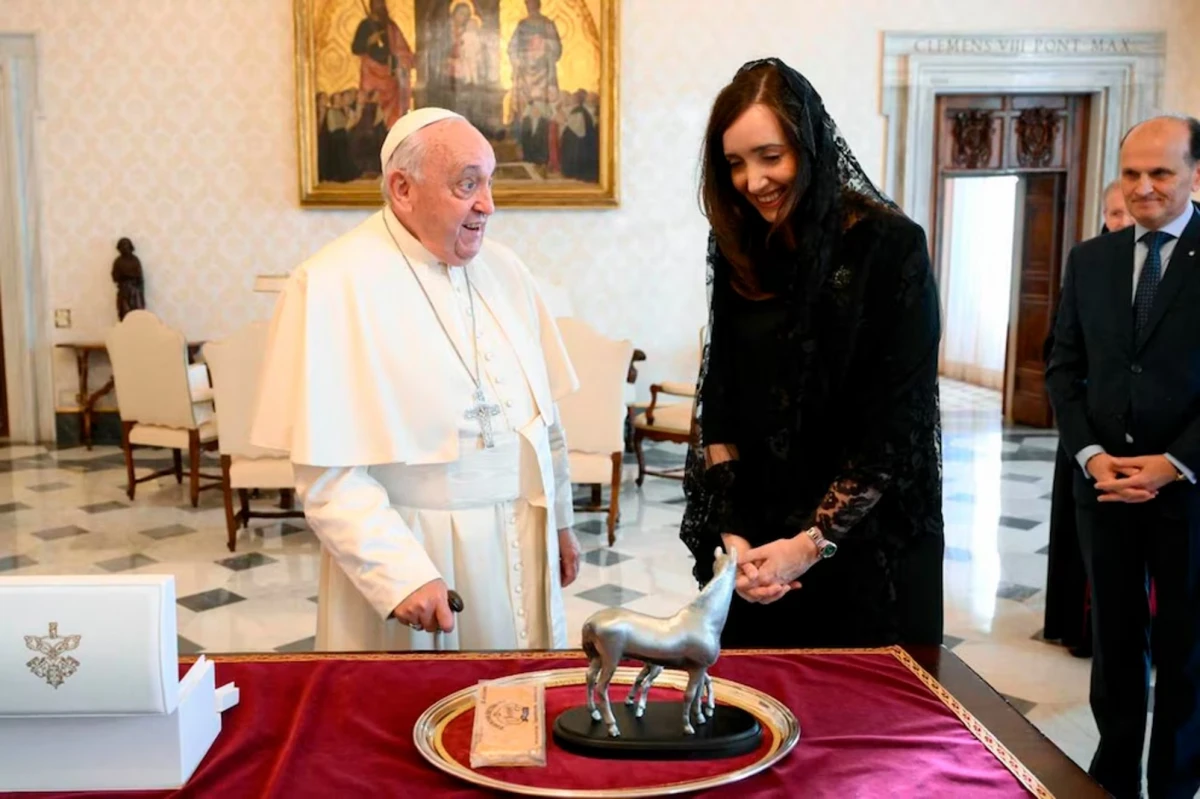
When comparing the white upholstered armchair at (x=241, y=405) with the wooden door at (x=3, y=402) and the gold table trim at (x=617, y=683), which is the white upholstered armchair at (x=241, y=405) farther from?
the wooden door at (x=3, y=402)

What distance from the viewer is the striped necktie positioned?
2914 millimetres

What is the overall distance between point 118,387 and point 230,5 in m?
3.66

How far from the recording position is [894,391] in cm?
203

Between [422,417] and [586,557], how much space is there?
376 cm

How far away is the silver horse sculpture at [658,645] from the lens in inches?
58.2

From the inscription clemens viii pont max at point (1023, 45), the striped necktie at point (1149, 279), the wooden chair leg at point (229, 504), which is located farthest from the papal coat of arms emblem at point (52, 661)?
the inscription clemens viii pont max at point (1023, 45)

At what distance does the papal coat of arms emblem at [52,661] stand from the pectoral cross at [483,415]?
3.65 feet

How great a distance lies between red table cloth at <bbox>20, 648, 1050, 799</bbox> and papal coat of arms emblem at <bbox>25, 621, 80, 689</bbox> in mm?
168

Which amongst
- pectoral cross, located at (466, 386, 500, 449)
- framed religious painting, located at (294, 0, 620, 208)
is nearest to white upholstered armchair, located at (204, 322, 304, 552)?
framed religious painting, located at (294, 0, 620, 208)

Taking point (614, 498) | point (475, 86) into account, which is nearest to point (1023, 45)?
point (475, 86)

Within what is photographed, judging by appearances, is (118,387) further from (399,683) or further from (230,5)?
(399,683)

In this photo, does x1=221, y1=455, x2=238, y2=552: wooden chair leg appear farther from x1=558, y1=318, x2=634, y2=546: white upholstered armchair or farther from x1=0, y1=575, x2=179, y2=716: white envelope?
x1=0, y1=575, x2=179, y2=716: white envelope

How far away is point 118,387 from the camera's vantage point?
7.07 meters

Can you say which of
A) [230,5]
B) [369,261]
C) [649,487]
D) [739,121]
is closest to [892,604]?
[739,121]
